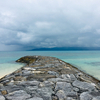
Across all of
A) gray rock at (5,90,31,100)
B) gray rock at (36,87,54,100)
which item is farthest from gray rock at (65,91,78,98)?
gray rock at (5,90,31,100)

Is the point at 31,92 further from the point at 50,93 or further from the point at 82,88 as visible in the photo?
the point at 82,88

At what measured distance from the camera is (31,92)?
275cm

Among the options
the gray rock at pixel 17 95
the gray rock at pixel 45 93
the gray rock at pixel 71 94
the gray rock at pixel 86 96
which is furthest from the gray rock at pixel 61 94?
the gray rock at pixel 17 95

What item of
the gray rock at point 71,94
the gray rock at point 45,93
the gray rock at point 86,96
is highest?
the gray rock at point 45,93

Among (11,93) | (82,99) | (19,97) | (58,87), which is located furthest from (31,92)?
(82,99)

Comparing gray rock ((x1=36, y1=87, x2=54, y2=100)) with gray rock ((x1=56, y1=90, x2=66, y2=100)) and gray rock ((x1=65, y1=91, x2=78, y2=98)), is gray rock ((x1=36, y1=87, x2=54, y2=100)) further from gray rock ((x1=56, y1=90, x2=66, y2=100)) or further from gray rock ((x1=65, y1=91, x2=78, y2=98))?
gray rock ((x1=65, y1=91, x2=78, y2=98))

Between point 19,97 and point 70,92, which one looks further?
point 70,92

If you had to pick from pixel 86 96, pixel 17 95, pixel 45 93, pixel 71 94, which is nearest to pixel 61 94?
pixel 71 94

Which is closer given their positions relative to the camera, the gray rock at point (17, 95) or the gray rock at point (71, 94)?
the gray rock at point (17, 95)

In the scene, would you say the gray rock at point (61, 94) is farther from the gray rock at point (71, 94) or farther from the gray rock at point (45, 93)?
the gray rock at point (45, 93)

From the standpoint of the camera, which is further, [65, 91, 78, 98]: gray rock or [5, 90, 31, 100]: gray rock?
[65, 91, 78, 98]: gray rock

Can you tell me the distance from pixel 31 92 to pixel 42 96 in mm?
419

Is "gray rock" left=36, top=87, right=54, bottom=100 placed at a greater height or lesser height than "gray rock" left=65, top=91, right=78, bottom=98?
greater

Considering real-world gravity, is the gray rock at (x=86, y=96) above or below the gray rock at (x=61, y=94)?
below
